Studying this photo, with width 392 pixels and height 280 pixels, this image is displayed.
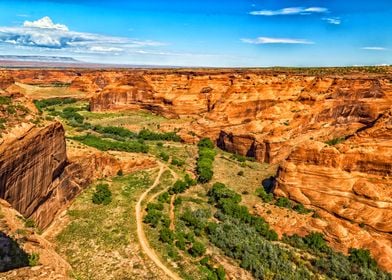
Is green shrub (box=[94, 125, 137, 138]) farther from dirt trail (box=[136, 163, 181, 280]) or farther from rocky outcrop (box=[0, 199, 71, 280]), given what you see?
rocky outcrop (box=[0, 199, 71, 280])

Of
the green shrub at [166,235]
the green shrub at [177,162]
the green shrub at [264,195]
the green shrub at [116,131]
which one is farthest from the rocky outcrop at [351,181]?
the green shrub at [116,131]

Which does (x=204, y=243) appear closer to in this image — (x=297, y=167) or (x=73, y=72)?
(x=297, y=167)

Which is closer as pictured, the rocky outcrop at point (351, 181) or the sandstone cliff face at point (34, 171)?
the sandstone cliff face at point (34, 171)

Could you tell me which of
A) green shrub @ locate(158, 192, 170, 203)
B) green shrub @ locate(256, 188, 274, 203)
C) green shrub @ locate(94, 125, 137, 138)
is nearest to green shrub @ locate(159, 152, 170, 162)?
green shrub @ locate(158, 192, 170, 203)

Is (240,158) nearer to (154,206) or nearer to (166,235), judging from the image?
(154,206)

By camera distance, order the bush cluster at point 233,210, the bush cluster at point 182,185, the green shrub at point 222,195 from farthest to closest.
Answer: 1. the bush cluster at point 182,185
2. the green shrub at point 222,195
3. the bush cluster at point 233,210

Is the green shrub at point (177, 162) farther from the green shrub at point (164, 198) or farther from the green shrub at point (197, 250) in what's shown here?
the green shrub at point (197, 250)

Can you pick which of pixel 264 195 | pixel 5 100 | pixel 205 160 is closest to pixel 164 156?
pixel 205 160
